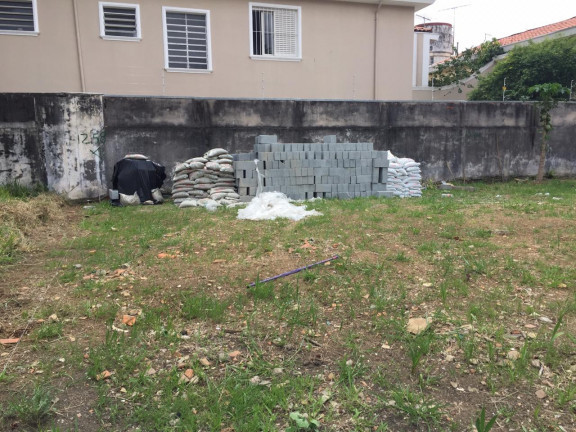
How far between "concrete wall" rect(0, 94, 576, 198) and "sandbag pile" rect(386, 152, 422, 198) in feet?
4.80

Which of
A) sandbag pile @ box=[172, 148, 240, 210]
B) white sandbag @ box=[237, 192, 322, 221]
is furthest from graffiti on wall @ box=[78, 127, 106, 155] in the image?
white sandbag @ box=[237, 192, 322, 221]

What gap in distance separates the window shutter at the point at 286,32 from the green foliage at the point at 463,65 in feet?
24.9

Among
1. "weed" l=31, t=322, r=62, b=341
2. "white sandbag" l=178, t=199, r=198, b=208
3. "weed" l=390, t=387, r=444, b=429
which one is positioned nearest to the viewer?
"weed" l=390, t=387, r=444, b=429

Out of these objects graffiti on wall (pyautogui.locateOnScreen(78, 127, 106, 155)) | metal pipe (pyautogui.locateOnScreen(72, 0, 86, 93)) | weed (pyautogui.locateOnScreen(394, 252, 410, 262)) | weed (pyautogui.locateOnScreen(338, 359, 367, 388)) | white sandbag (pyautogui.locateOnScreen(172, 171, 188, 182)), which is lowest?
weed (pyautogui.locateOnScreen(338, 359, 367, 388))

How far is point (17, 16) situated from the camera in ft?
33.4

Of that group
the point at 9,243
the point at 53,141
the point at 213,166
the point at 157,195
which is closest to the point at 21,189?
the point at 53,141

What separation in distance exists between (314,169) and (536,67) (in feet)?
33.0

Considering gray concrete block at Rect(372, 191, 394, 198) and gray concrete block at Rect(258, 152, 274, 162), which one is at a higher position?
gray concrete block at Rect(258, 152, 274, 162)

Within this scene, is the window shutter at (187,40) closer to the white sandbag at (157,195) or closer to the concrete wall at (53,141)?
the concrete wall at (53,141)

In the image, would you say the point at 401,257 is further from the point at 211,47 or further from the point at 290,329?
the point at 211,47

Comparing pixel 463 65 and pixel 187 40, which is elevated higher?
pixel 463 65

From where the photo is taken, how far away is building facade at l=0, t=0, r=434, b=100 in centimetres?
1029

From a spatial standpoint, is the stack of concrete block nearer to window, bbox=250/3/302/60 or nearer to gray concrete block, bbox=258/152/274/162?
gray concrete block, bbox=258/152/274/162

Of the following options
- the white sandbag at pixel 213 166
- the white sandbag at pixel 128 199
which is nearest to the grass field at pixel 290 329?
the white sandbag at pixel 128 199
